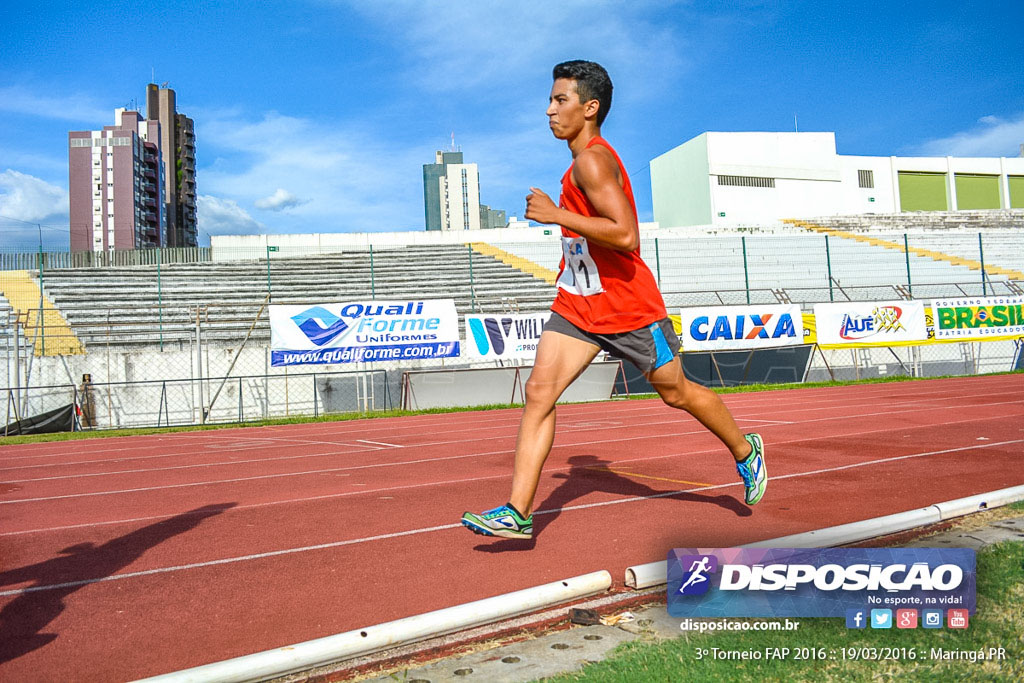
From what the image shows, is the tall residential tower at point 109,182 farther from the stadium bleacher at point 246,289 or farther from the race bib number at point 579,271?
the race bib number at point 579,271

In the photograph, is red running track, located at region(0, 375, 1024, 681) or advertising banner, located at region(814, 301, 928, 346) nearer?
red running track, located at region(0, 375, 1024, 681)

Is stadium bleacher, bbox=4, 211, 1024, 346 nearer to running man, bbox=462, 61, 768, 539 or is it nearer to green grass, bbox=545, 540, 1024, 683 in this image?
running man, bbox=462, 61, 768, 539

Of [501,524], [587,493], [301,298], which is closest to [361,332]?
[301,298]

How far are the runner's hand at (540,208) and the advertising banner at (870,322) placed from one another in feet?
60.0

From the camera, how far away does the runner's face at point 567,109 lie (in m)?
3.58

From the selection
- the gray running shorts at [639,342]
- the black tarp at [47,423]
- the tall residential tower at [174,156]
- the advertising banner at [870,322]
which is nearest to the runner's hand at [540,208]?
the gray running shorts at [639,342]

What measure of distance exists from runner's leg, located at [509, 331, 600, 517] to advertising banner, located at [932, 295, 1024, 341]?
67.0ft

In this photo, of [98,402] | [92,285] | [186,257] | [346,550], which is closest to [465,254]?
[186,257]

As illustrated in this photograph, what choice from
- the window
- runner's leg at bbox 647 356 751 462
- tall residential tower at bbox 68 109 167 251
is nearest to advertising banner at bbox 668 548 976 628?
runner's leg at bbox 647 356 751 462

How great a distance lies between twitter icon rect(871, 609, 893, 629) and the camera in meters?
2.22

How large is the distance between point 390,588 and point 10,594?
1608 millimetres

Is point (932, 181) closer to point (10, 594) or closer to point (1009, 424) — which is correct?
point (1009, 424)

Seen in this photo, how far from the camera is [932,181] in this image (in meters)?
51.3

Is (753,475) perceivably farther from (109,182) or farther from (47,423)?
(109,182)
